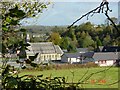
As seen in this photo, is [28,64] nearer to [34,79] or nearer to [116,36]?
[34,79]

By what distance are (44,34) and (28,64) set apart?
122 mm

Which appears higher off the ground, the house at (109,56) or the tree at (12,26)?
the tree at (12,26)

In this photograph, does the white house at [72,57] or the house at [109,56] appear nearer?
the house at [109,56]

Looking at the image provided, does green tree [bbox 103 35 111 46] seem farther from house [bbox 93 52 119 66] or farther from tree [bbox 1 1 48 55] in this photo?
tree [bbox 1 1 48 55]

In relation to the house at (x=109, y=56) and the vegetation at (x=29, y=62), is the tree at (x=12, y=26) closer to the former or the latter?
the vegetation at (x=29, y=62)

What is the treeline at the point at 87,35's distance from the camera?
1.24 ft

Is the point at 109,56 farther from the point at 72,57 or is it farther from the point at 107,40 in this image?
the point at 107,40

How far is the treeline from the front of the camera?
1.24 feet

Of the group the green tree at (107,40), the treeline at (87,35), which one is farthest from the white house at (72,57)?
the green tree at (107,40)

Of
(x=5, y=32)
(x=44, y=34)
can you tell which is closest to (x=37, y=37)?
(x=44, y=34)

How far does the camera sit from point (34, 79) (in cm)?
42

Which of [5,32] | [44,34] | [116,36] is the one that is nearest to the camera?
[116,36]

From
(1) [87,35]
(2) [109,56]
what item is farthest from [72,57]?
(1) [87,35]

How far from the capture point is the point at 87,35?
468 millimetres
